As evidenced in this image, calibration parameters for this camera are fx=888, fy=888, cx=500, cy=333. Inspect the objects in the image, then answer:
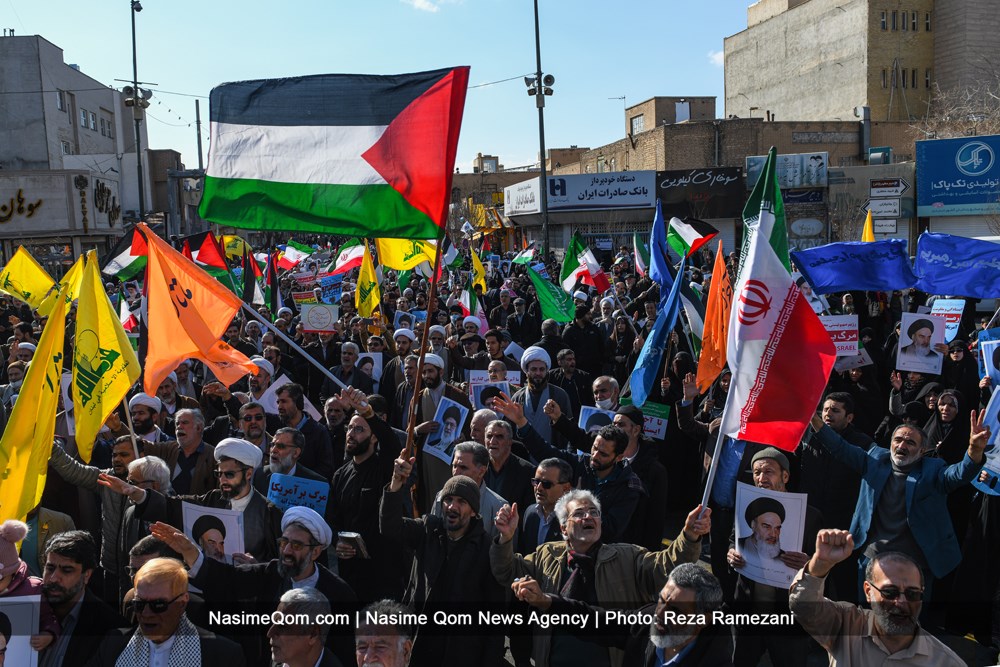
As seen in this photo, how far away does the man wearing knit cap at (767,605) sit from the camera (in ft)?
13.9

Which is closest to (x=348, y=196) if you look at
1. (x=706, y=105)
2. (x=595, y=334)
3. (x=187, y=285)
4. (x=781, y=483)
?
(x=187, y=285)

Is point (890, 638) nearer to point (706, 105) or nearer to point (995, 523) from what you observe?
point (995, 523)

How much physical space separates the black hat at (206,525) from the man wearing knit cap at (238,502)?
0.82 ft

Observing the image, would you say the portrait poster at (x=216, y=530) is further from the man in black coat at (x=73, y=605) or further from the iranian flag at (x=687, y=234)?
the iranian flag at (x=687, y=234)

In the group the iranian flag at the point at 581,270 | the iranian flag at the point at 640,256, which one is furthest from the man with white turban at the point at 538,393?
the iranian flag at the point at 640,256

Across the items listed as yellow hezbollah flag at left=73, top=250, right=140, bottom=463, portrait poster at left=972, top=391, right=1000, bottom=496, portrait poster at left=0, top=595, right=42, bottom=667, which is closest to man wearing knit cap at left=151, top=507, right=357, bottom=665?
portrait poster at left=0, top=595, right=42, bottom=667

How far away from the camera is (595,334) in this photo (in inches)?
437

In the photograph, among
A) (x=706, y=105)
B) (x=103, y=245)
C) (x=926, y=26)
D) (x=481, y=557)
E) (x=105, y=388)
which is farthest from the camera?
(x=706, y=105)

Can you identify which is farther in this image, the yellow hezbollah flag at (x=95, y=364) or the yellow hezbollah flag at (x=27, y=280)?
the yellow hezbollah flag at (x=27, y=280)

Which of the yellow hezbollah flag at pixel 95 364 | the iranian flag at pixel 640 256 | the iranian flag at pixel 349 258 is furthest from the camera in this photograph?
the iranian flag at pixel 349 258

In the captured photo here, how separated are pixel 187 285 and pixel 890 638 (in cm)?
480

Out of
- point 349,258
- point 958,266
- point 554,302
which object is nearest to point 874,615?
point 958,266

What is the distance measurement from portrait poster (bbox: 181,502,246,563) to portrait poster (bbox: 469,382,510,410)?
9.62ft

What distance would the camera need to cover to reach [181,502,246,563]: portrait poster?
4309mm
